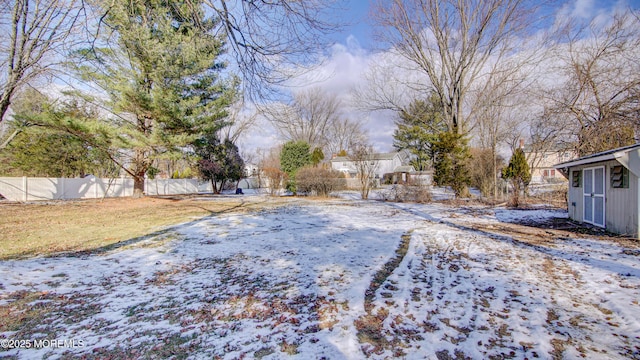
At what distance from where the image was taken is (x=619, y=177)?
6016 millimetres

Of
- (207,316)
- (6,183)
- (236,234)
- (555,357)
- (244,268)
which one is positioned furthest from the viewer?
(6,183)

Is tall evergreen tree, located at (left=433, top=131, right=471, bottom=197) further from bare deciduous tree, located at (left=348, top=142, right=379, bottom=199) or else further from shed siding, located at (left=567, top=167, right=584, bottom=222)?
shed siding, located at (left=567, top=167, right=584, bottom=222)

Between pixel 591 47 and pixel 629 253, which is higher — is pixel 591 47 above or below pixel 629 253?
above

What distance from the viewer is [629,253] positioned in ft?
15.3

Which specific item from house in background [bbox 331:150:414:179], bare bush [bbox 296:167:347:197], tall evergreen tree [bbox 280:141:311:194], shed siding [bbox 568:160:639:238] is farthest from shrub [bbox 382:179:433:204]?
house in background [bbox 331:150:414:179]

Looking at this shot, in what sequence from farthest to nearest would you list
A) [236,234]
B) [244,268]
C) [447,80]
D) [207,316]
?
[447,80] → [236,234] → [244,268] → [207,316]

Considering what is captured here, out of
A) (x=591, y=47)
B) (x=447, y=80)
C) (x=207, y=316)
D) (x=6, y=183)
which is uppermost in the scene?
(x=447, y=80)

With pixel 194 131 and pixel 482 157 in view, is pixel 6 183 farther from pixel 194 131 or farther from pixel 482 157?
pixel 482 157

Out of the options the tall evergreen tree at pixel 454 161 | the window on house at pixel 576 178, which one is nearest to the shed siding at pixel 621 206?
the window on house at pixel 576 178

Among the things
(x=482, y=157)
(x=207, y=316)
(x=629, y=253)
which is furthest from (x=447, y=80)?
(x=207, y=316)

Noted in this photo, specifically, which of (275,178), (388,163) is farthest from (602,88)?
(388,163)

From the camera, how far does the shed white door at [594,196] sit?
6.79m

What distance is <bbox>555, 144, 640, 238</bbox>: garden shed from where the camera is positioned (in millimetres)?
5547

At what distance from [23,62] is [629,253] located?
45.7ft
